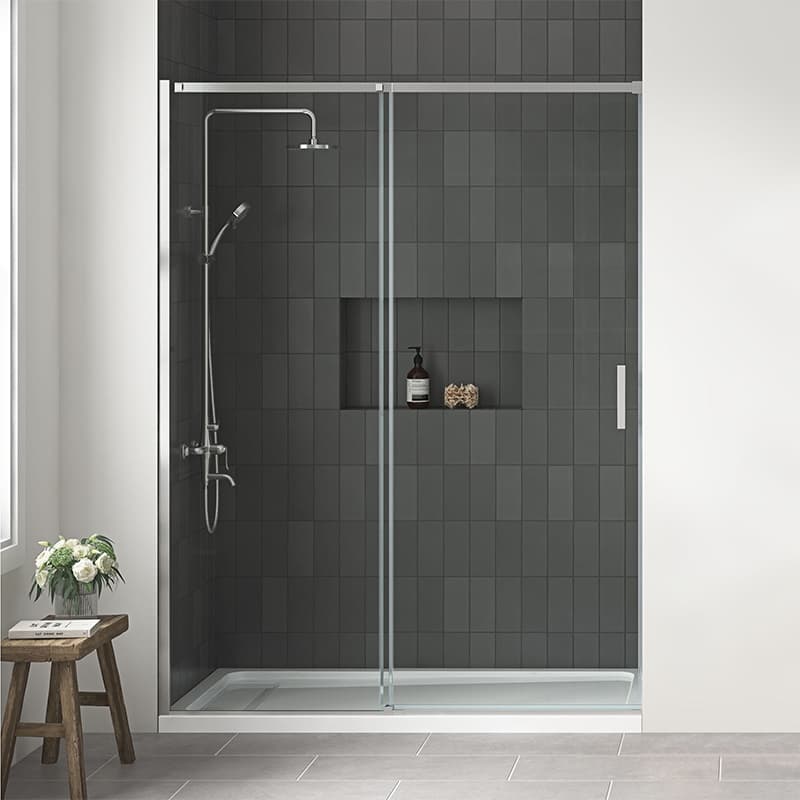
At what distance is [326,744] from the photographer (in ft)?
14.1

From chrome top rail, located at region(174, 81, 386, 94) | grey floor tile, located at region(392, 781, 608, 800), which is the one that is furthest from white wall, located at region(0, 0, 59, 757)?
grey floor tile, located at region(392, 781, 608, 800)

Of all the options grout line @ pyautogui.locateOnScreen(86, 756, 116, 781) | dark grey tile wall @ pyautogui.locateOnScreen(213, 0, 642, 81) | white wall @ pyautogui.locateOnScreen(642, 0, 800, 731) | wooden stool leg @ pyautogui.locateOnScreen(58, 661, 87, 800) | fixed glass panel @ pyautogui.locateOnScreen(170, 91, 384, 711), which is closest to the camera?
wooden stool leg @ pyautogui.locateOnScreen(58, 661, 87, 800)

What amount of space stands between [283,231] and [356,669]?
151 cm

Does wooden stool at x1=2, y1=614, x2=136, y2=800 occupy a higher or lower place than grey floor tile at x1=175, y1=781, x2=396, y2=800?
higher

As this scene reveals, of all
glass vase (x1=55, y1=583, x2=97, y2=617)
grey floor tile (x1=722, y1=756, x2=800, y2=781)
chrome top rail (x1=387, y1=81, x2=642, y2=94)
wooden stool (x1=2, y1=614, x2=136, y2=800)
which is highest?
chrome top rail (x1=387, y1=81, x2=642, y2=94)

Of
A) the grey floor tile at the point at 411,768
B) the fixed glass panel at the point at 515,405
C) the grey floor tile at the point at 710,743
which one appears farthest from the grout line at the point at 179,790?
the grey floor tile at the point at 710,743

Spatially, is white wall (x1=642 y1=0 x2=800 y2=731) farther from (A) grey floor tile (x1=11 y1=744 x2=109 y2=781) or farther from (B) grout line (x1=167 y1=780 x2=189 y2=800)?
(A) grey floor tile (x1=11 y1=744 x2=109 y2=781)

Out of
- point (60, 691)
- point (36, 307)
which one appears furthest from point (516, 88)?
point (60, 691)

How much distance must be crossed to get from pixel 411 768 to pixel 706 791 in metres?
0.88

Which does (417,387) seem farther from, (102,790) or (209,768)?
(102,790)

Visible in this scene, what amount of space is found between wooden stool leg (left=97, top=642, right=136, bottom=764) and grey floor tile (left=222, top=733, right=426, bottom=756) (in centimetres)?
32

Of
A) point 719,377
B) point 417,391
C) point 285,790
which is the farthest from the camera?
point 417,391

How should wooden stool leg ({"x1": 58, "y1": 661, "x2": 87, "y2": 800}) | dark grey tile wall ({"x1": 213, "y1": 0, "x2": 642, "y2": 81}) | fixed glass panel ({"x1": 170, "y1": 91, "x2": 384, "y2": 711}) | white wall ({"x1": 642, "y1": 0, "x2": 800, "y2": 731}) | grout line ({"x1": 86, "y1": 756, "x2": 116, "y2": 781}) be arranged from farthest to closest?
dark grey tile wall ({"x1": 213, "y1": 0, "x2": 642, "y2": 81}), fixed glass panel ({"x1": 170, "y1": 91, "x2": 384, "y2": 711}), white wall ({"x1": 642, "y1": 0, "x2": 800, "y2": 731}), grout line ({"x1": 86, "y1": 756, "x2": 116, "y2": 781}), wooden stool leg ({"x1": 58, "y1": 661, "x2": 87, "y2": 800})

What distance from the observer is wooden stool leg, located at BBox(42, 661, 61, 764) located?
393cm
